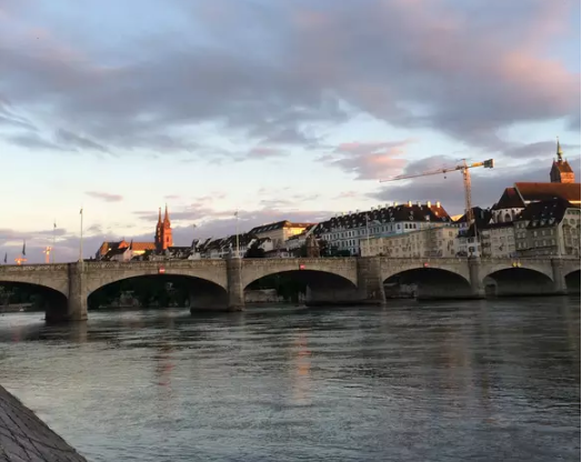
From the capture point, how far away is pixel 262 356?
918 inches

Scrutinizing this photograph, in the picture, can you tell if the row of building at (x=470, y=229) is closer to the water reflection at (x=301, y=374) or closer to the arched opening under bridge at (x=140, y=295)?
the arched opening under bridge at (x=140, y=295)

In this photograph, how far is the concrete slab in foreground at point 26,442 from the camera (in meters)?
6.43

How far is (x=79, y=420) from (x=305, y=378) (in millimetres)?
6374

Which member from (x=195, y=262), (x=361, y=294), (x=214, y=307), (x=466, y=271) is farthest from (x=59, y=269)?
(x=466, y=271)

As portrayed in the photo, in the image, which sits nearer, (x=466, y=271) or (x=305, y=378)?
(x=305, y=378)

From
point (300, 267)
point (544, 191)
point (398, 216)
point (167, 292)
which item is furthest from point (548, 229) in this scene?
point (300, 267)

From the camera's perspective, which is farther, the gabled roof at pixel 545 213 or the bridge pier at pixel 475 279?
the gabled roof at pixel 545 213

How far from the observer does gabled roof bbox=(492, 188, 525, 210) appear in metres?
141

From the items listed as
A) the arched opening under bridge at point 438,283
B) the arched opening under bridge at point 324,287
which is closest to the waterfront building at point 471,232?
the arched opening under bridge at point 438,283

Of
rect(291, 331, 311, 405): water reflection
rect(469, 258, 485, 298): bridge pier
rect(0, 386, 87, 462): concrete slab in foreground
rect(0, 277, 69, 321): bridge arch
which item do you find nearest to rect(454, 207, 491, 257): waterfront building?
rect(469, 258, 485, 298): bridge pier

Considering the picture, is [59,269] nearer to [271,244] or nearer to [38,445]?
[38,445]

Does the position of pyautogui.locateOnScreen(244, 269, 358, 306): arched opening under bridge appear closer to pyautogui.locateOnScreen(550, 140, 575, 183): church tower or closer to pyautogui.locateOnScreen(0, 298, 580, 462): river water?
pyautogui.locateOnScreen(0, 298, 580, 462): river water

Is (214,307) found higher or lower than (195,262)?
lower

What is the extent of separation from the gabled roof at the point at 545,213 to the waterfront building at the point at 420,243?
56.4ft
